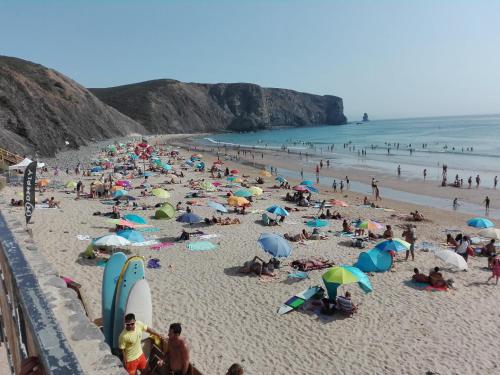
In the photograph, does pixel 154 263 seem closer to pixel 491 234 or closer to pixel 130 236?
pixel 130 236

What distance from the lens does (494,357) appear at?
863 centimetres

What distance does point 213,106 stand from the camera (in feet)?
527

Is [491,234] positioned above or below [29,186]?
below

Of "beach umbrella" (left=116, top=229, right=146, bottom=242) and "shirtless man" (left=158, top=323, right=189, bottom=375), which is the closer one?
"shirtless man" (left=158, top=323, right=189, bottom=375)

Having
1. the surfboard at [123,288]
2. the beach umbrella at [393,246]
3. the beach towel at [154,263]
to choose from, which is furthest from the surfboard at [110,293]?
the beach umbrella at [393,246]

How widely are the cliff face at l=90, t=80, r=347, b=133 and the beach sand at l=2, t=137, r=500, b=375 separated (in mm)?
112037

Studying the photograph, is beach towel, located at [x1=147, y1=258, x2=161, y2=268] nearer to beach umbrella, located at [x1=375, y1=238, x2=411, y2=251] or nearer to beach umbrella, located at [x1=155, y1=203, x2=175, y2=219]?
beach umbrella, located at [x1=155, y1=203, x2=175, y2=219]

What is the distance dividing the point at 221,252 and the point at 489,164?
140ft

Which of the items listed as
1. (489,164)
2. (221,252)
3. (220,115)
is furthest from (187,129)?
(221,252)

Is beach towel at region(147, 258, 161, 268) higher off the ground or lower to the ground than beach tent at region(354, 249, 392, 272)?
higher

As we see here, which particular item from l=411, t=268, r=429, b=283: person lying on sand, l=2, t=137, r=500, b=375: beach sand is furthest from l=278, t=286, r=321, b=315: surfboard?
l=411, t=268, r=429, b=283: person lying on sand

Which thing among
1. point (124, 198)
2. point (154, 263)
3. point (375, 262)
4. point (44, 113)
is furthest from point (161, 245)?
point (44, 113)

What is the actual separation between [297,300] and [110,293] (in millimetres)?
5578

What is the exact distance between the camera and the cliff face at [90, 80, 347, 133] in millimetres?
131500
